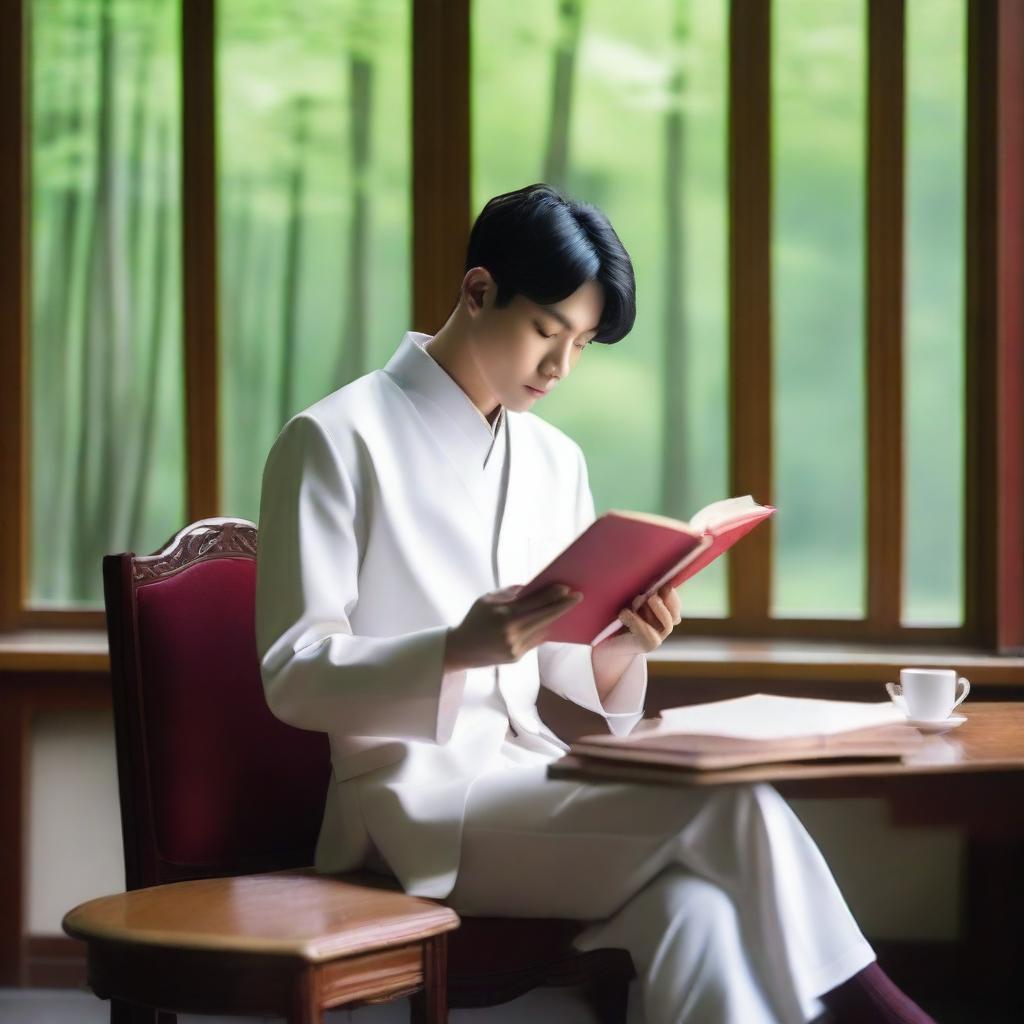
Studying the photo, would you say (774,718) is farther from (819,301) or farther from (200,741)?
(819,301)

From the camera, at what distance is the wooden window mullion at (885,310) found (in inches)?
98.5

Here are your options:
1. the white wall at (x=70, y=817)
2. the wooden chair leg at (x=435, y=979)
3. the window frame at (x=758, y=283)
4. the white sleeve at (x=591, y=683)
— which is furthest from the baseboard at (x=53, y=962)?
the wooden chair leg at (x=435, y=979)

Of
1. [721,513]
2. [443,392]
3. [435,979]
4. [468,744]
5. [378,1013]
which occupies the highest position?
[443,392]

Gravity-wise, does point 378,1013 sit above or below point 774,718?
below

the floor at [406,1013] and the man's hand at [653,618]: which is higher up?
the man's hand at [653,618]

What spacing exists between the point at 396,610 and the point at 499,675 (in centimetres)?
15

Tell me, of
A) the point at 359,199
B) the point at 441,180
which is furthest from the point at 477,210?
the point at 359,199

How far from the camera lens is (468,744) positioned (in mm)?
1551

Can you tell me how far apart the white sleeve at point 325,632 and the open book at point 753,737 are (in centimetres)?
19

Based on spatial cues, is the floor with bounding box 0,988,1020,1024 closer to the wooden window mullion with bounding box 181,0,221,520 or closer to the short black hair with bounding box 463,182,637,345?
the wooden window mullion with bounding box 181,0,221,520

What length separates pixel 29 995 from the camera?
2516 millimetres

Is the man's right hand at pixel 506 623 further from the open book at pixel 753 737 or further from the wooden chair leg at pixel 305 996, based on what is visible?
the wooden chair leg at pixel 305 996

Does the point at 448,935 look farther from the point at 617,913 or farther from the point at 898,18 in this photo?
the point at 898,18

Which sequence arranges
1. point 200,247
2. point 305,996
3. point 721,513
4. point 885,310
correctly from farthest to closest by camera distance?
1. point 200,247
2. point 885,310
3. point 721,513
4. point 305,996
